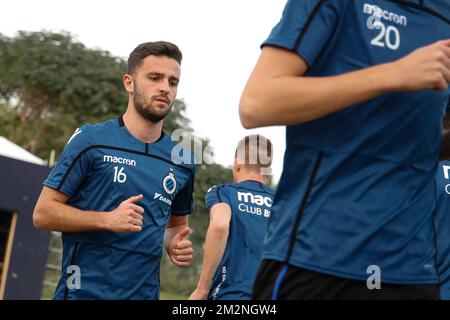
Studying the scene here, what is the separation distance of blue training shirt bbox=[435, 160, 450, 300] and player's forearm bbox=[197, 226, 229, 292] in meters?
1.65

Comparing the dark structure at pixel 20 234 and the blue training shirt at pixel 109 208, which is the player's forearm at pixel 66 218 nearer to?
the blue training shirt at pixel 109 208

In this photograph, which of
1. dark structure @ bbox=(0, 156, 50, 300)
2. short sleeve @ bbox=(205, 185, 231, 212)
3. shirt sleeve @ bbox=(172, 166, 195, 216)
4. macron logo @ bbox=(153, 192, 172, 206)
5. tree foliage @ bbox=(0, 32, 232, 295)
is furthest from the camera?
tree foliage @ bbox=(0, 32, 232, 295)

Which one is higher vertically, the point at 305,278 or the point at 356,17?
the point at 356,17

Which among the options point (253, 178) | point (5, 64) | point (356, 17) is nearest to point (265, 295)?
point (356, 17)

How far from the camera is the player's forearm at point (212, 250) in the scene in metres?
6.41

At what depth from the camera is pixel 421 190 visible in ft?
9.12

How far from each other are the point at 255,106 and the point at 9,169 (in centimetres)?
1448

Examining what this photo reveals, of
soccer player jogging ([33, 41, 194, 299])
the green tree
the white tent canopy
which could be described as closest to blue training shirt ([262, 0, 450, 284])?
soccer player jogging ([33, 41, 194, 299])

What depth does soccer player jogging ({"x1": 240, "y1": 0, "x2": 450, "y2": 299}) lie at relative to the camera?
2.60 m

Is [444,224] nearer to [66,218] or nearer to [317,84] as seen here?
[66,218]

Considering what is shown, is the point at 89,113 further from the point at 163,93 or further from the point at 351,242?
the point at 351,242

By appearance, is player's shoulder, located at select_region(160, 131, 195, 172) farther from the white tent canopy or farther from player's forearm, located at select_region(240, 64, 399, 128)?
the white tent canopy

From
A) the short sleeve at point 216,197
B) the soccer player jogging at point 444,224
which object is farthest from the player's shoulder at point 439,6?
the short sleeve at point 216,197

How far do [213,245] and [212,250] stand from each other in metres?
0.04
